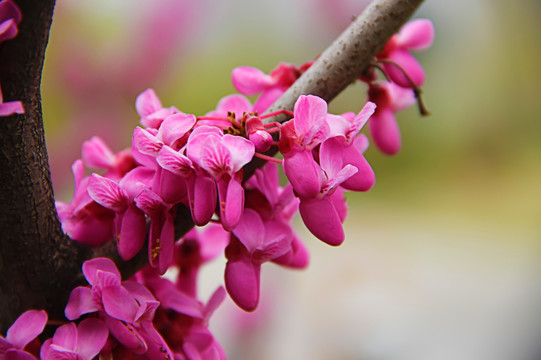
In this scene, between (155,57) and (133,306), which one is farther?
(155,57)

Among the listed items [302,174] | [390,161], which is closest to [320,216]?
[302,174]

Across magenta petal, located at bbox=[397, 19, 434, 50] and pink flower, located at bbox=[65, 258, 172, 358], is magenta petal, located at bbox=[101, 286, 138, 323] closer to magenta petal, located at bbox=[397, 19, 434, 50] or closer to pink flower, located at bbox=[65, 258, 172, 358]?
pink flower, located at bbox=[65, 258, 172, 358]

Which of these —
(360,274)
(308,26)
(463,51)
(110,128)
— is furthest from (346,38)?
(463,51)

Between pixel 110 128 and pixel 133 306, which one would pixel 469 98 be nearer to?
pixel 110 128

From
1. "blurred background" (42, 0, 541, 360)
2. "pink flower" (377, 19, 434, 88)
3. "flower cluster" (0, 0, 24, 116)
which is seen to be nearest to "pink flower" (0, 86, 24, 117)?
"flower cluster" (0, 0, 24, 116)

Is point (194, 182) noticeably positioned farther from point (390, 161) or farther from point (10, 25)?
point (390, 161)

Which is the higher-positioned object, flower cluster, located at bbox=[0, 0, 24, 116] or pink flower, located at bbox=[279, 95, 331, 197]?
pink flower, located at bbox=[279, 95, 331, 197]
